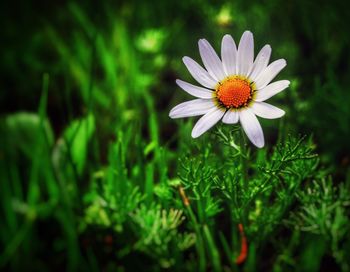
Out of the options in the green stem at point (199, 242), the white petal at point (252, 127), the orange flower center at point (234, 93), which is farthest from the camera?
the green stem at point (199, 242)

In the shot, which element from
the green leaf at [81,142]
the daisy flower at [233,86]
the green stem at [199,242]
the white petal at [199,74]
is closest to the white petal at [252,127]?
the daisy flower at [233,86]

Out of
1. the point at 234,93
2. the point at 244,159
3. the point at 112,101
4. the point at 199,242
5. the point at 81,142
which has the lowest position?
the point at 199,242

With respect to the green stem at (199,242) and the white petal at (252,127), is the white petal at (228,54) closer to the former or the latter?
the white petal at (252,127)

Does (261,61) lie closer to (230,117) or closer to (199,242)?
(230,117)

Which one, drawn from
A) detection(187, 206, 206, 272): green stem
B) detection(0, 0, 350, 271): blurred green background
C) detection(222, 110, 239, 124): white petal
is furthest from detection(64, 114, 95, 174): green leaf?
detection(222, 110, 239, 124): white petal

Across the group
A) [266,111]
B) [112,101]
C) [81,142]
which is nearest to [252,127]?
[266,111]

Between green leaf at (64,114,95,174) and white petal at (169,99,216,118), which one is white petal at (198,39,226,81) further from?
green leaf at (64,114,95,174)
